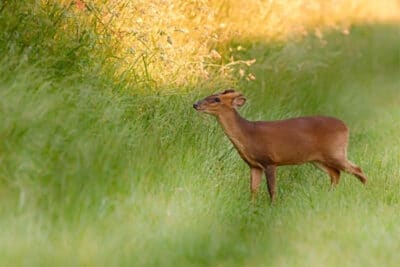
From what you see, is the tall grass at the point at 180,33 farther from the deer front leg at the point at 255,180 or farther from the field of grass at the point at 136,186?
the deer front leg at the point at 255,180

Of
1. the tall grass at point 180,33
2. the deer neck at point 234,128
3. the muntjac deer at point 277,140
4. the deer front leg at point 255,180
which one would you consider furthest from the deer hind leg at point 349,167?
the tall grass at point 180,33

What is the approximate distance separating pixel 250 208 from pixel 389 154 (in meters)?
2.55

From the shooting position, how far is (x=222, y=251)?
7188 millimetres

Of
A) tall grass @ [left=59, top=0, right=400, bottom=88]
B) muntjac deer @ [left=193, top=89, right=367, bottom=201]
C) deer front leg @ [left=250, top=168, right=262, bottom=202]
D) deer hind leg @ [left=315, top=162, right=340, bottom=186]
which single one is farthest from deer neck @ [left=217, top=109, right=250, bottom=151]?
deer hind leg @ [left=315, top=162, right=340, bottom=186]

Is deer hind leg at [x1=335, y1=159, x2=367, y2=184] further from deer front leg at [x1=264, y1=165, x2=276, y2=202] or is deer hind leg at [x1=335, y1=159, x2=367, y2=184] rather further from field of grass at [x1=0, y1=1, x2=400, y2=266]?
deer front leg at [x1=264, y1=165, x2=276, y2=202]

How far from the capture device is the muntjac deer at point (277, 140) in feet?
29.9

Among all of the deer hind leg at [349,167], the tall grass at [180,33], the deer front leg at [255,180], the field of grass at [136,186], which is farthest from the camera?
the deer hind leg at [349,167]

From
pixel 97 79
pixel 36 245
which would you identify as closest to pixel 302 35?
pixel 97 79

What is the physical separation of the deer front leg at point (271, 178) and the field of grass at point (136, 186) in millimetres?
99

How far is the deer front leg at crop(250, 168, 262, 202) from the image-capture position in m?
8.94

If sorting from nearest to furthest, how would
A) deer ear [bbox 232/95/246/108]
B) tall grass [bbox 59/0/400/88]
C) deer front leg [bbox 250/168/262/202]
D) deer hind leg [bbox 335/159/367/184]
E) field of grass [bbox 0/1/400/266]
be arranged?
field of grass [bbox 0/1/400/266], deer front leg [bbox 250/168/262/202], deer ear [bbox 232/95/246/108], tall grass [bbox 59/0/400/88], deer hind leg [bbox 335/159/367/184]

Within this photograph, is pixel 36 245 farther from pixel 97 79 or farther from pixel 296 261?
pixel 97 79

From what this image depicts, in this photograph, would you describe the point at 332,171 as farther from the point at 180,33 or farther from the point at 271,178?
the point at 180,33

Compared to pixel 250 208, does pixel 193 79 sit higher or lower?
higher
